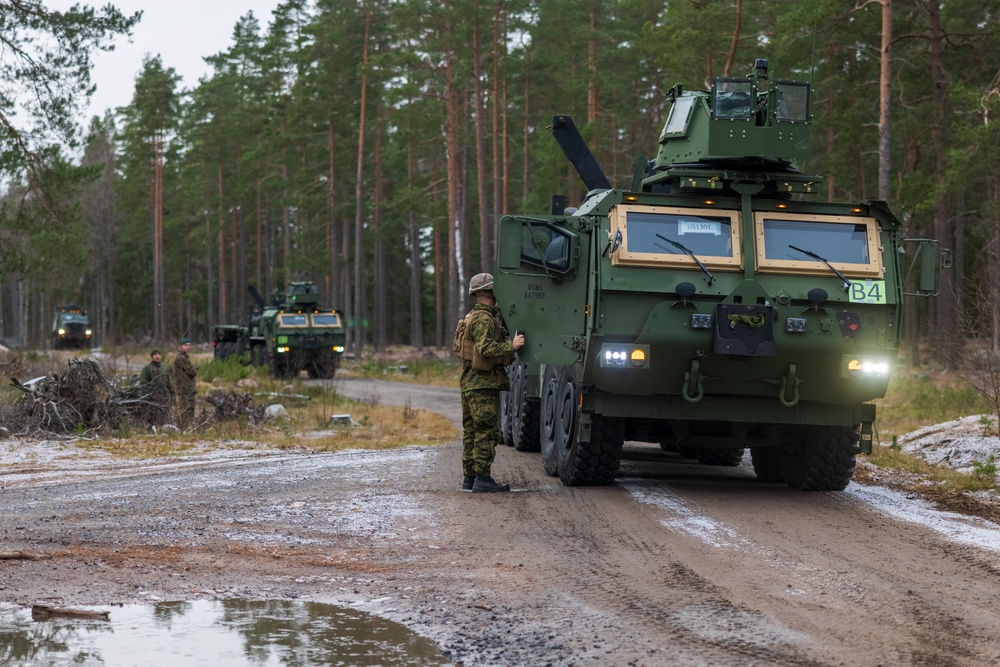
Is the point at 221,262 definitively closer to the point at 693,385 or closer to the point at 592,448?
the point at 592,448

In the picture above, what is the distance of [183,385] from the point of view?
17859 millimetres

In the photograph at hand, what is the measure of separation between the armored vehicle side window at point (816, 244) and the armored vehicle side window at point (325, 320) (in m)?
26.2

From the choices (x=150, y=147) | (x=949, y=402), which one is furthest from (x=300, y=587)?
(x=150, y=147)

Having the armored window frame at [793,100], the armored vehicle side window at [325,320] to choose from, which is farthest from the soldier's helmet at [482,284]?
the armored vehicle side window at [325,320]

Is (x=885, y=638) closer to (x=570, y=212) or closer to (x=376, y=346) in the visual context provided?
(x=570, y=212)

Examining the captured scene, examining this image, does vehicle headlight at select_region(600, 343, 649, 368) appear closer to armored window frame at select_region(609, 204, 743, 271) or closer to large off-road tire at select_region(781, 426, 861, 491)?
armored window frame at select_region(609, 204, 743, 271)

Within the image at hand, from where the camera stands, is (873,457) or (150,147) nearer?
(873,457)

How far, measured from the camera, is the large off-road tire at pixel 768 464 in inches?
486

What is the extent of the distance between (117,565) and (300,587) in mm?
1229

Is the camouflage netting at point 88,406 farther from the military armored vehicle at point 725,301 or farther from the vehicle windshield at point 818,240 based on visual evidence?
the vehicle windshield at point 818,240

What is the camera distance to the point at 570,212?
12.8 m

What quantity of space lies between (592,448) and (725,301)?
1848mm

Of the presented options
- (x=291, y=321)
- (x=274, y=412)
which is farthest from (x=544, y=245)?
(x=291, y=321)

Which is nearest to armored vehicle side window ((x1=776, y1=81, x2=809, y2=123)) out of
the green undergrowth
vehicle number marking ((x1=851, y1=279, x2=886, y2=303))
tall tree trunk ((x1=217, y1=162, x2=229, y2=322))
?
vehicle number marking ((x1=851, y1=279, x2=886, y2=303))
